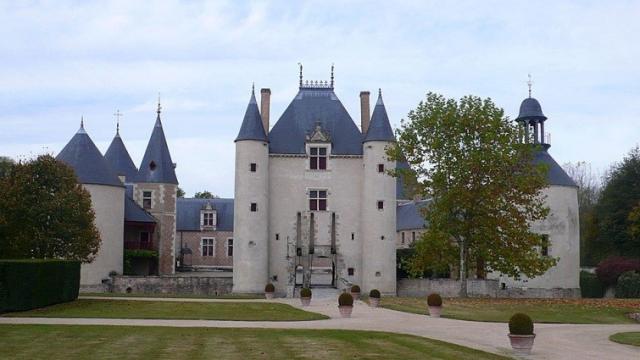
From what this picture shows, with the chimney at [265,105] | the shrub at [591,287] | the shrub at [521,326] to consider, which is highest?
the chimney at [265,105]

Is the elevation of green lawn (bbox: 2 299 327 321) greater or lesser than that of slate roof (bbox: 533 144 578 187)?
lesser

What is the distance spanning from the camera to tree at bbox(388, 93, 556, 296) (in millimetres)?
34562

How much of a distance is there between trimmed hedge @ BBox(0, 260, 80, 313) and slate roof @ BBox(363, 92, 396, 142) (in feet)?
62.0

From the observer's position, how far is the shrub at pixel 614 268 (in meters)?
47.8

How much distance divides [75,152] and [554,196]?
29.1 meters

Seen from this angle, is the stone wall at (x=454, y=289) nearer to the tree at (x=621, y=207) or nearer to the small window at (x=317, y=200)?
the small window at (x=317, y=200)

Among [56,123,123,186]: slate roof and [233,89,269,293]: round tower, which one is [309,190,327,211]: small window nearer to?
[233,89,269,293]: round tower

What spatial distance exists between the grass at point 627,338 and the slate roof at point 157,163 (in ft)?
121

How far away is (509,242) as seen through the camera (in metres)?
34.8

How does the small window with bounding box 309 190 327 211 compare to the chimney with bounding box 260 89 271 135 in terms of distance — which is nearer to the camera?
the small window with bounding box 309 190 327 211

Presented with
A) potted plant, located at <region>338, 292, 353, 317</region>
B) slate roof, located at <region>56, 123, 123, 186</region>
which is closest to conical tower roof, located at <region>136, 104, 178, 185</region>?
slate roof, located at <region>56, 123, 123, 186</region>

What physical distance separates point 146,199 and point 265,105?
40.4 feet

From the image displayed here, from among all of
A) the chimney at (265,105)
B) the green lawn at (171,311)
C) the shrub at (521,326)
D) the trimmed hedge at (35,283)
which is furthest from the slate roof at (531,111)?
the shrub at (521,326)

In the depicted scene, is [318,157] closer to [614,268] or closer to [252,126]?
[252,126]
